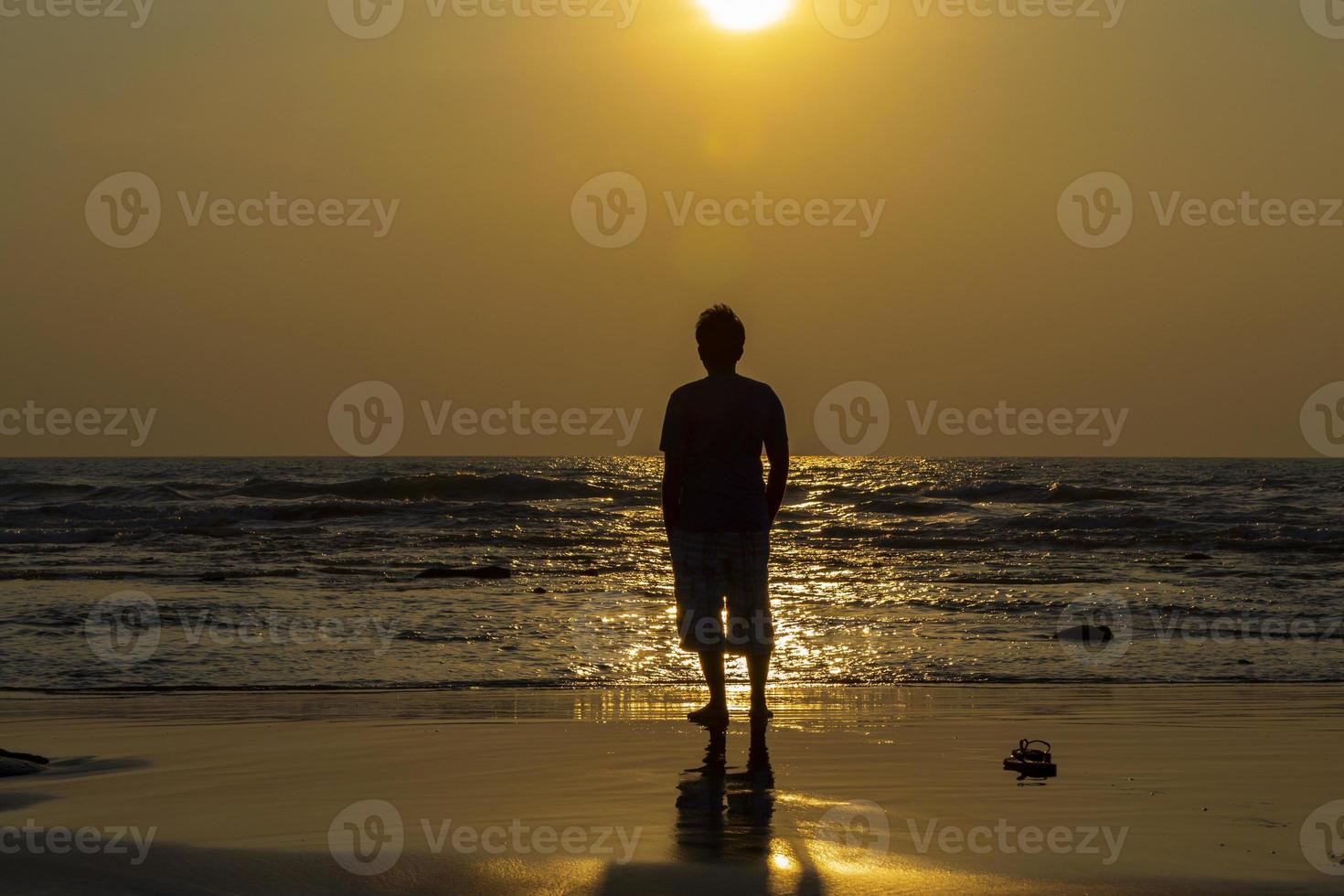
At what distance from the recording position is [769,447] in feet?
18.5

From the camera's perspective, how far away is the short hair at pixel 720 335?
567 centimetres

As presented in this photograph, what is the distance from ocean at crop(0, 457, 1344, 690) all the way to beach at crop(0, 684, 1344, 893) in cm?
143

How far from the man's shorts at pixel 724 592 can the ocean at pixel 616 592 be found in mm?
2207

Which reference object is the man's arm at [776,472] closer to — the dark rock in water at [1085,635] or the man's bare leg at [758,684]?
the man's bare leg at [758,684]

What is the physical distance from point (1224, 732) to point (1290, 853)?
2401 mm

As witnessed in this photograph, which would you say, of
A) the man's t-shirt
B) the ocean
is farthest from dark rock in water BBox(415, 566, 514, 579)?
the man's t-shirt

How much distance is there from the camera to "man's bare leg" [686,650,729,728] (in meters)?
5.73

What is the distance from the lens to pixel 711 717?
578cm

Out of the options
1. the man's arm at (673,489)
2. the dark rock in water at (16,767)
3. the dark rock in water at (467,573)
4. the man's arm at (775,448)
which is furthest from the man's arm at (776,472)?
the dark rock in water at (467,573)

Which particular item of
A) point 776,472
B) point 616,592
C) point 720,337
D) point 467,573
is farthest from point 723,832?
point 467,573

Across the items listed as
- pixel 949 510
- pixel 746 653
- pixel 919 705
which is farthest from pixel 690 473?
pixel 949 510

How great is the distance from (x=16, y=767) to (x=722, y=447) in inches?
113

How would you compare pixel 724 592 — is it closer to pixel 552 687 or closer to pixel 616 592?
pixel 552 687

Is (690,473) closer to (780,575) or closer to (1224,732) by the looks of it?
(1224,732)
